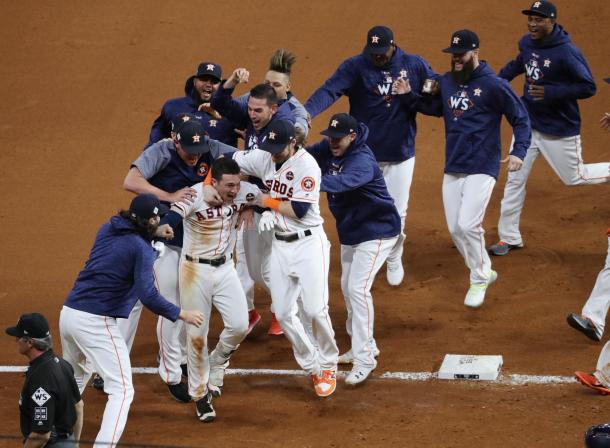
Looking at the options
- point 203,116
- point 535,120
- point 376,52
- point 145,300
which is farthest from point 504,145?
point 145,300

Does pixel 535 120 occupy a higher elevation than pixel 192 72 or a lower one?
higher

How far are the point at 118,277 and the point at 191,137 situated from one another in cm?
127

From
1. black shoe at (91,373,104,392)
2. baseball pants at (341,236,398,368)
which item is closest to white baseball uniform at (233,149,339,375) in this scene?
baseball pants at (341,236,398,368)

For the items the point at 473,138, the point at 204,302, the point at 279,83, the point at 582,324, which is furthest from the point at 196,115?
the point at 582,324

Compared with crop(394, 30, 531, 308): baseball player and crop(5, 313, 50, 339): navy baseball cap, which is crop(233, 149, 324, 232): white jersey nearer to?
crop(394, 30, 531, 308): baseball player

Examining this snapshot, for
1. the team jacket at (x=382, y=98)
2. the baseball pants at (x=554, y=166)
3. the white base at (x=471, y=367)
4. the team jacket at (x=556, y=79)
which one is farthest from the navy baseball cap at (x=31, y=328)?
the team jacket at (x=556, y=79)

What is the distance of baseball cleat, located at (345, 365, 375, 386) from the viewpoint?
8.66m

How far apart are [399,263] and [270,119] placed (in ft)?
7.06

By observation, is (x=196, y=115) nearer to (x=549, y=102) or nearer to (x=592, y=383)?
(x=549, y=102)

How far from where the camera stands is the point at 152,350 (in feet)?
31.5

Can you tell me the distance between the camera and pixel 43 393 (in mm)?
6641

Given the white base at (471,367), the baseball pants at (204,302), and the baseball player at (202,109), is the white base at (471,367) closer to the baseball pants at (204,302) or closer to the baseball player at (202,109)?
the baseball pants at (204,302)

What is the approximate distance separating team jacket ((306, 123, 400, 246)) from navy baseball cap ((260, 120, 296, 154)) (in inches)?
18.2

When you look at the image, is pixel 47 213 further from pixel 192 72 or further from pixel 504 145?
pixel 504 145
